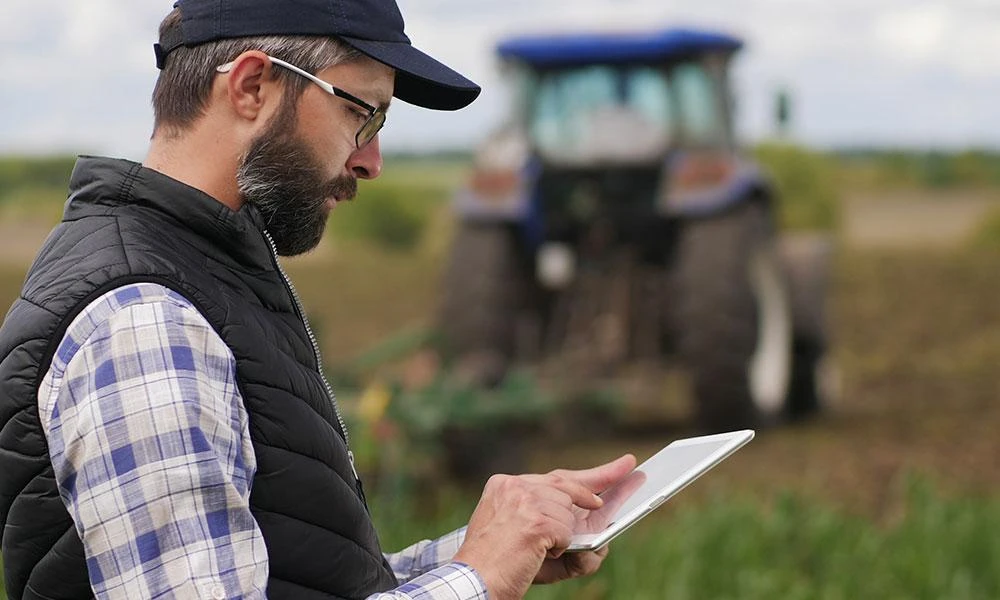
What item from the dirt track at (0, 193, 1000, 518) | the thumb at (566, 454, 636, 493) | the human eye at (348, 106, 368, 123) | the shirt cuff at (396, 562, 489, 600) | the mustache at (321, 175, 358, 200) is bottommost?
the dirt track at (0, 193, 1000, 518)

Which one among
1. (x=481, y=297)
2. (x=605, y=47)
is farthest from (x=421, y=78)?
(x=605, y=47)

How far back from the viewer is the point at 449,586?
4.58 feet

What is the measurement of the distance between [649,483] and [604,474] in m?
0.05

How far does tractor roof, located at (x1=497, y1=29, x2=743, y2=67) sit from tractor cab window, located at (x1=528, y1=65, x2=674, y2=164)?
0.39ft

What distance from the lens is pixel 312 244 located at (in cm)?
164

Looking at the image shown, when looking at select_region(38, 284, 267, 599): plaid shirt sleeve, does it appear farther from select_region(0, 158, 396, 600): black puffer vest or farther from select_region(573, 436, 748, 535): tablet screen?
select_region(573, 436, 748, 535): tablet screen

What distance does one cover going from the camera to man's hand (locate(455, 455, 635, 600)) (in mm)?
1447

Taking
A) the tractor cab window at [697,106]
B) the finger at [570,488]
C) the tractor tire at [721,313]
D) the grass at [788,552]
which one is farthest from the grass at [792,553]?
the tractor cab window at [697,106]

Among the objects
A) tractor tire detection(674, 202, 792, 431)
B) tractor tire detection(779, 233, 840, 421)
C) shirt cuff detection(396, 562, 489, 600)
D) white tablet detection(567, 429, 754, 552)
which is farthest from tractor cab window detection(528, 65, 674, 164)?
shirt cuff detection(396, 562, 489, 600)

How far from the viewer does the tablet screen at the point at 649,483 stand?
158cm

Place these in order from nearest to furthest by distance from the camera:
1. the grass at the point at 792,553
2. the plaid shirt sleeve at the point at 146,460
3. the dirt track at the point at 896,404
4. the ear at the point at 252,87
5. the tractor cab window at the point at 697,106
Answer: the plaid shirt sleeve at the point at 146,460, the ear at the point at 252,87, the grass at the point at 792,553, the dirt track at the point at 896,404, the tractor cab window at the point at 697,106

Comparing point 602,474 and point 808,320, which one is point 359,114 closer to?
point 602,474

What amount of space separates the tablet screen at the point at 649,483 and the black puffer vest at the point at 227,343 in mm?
263

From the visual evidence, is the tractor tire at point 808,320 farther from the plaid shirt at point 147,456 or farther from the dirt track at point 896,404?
the plaid shirt at point 147,456
